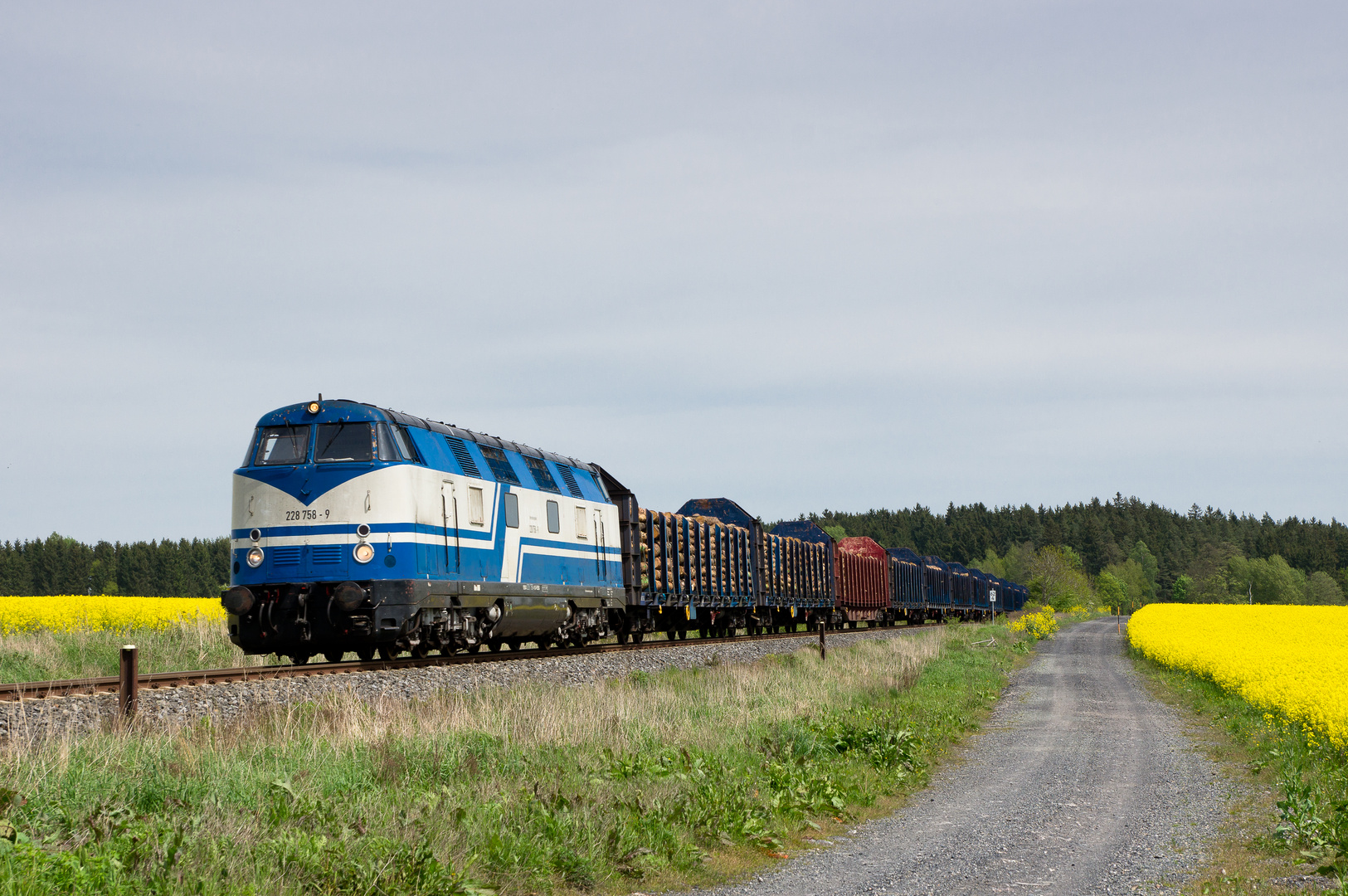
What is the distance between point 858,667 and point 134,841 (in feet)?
68.4

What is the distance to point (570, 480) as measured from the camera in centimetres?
2433

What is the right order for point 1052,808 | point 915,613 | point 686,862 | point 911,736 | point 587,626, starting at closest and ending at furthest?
point 686,862 < point 1052,808 < point 911,736 < point 587,626 < point 915,613

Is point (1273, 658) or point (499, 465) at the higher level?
point (499, 465)

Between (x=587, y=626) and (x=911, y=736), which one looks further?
(x=587, y=626)

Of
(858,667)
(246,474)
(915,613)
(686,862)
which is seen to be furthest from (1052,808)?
(915,613)

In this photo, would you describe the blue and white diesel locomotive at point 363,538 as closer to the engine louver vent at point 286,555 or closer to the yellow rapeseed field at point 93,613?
the engine louver vent at point 286,555

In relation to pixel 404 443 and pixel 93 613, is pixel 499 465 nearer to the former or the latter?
pixel 404 443

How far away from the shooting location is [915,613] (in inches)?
2517

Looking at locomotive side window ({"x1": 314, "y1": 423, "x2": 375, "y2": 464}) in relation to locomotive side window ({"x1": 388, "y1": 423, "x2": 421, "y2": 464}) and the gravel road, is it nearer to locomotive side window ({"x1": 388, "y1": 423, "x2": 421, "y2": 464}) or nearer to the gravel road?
locomotive side window ({"x1": 388, "y1": 423, "x2": 421, "y2": 464})

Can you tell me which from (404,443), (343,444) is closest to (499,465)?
(404,443)

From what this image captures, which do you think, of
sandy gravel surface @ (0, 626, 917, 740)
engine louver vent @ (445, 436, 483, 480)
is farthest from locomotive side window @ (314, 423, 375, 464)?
sandy gravel surface @ (0, 626, 917, 740)

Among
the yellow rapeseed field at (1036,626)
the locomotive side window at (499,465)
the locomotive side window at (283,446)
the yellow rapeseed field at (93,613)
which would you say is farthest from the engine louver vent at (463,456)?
the yellow rapeseed field at (1036,626)

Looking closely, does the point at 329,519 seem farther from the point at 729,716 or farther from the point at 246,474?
the point at 729,716

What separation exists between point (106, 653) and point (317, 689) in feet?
33.4
